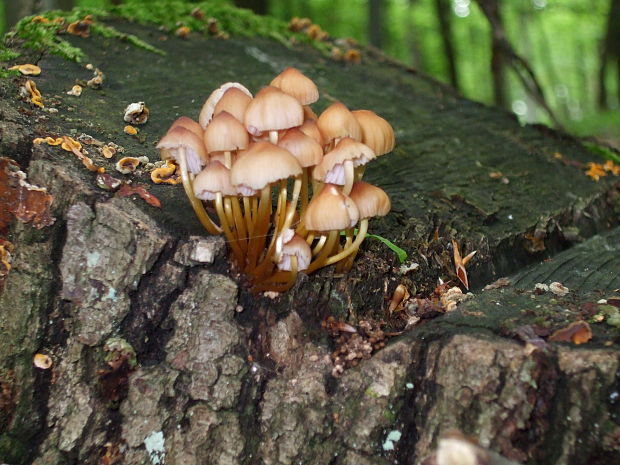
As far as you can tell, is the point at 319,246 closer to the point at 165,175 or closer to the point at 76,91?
the point at 165,175

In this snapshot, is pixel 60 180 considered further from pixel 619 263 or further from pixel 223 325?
pixel 619 263

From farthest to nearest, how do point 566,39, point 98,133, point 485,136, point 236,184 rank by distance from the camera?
1. point 566,39
2. point 485,136
3. point 98,133
4. point 236,184

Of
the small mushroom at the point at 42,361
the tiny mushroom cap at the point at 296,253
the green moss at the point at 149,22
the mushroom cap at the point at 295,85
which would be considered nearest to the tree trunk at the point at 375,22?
the green moss at the point at 149,22

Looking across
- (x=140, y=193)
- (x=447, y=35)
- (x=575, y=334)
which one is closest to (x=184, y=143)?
(x=140, y=193)

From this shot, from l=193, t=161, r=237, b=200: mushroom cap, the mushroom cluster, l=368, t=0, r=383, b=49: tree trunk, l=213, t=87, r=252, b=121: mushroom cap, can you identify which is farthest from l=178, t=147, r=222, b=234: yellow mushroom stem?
l=368, t=0, r=383, b=49: tree trunk

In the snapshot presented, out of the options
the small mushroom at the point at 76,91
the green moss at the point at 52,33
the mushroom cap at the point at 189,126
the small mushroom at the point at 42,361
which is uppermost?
the mushroom cap at the point at 189,126

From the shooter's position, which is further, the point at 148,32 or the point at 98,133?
the point at 148,32

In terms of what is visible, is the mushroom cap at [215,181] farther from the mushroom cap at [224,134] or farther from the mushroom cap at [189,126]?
the mushroom cap at [189,126]

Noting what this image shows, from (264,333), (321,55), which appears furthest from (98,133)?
(321,55)
